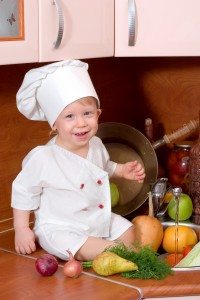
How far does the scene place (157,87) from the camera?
2434 millimetres

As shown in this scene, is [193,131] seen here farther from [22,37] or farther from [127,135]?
[22,37]

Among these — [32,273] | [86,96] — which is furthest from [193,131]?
[32,273]

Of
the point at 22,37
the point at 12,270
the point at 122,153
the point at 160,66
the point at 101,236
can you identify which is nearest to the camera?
the point at 22,37

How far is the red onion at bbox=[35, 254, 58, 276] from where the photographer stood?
1653 mm

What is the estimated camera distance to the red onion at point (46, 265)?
1653 mm

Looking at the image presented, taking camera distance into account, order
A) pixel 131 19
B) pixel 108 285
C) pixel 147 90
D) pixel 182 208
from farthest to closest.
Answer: pixel 147 90, pixel 182 208, pixel 131 19, pixel 108 285

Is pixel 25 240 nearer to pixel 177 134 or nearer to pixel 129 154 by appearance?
pixel 129 154

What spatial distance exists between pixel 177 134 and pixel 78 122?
1.97 feet

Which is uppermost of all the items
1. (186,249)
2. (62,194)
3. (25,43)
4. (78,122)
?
(25,43)

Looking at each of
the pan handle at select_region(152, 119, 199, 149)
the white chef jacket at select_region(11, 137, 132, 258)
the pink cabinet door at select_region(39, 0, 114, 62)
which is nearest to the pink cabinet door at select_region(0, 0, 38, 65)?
the pink cabinet door at select_region(39, 0, 114, 62)

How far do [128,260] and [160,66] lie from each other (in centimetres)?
93

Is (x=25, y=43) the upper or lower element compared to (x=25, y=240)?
upper

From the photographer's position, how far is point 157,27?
1934 mm

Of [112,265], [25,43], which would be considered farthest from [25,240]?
[25,43]
